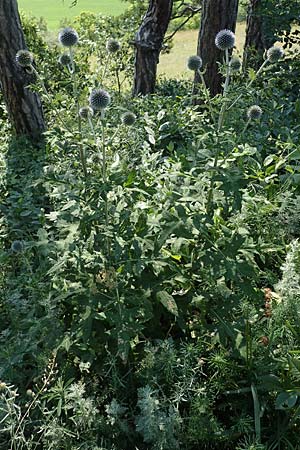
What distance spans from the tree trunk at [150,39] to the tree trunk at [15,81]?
A: 145cm

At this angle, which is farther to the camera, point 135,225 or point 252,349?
point 135,225

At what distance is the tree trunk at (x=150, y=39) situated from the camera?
20.5ft

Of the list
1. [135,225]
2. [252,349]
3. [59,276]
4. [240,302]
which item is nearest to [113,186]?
[135,225]

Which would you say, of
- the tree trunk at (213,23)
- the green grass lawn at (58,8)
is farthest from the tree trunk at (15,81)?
the green grass lawn at (58,8)

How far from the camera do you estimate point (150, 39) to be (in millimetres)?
6277

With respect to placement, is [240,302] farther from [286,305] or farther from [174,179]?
[174,179]

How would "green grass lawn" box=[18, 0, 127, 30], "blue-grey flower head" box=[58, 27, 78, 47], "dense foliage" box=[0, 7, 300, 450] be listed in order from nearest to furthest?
"dense foliage" box=[0, 7, 300, 450]
"blue-grey flower head" box=[58, 27, 78, 47]
"green grass lawn" box=[18, 0, 127, 30]

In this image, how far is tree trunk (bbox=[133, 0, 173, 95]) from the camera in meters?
6.25

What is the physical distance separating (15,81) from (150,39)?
6.16 feet

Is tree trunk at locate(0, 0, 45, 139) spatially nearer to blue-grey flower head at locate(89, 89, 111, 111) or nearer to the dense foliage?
the dense foliage

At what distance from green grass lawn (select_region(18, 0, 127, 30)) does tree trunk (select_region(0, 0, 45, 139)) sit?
42.8 feet

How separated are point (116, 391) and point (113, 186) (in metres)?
0.86

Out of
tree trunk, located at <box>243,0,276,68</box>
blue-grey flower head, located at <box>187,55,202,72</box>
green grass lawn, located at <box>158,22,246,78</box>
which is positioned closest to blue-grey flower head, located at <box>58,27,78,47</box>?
blue-grey flower head, located at <box>187,55,202,72</box>

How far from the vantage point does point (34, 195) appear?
4039 mm
